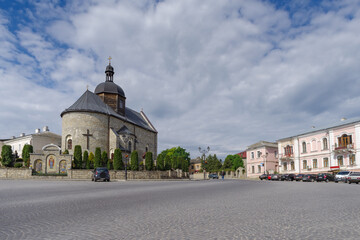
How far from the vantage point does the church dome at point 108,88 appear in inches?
2135

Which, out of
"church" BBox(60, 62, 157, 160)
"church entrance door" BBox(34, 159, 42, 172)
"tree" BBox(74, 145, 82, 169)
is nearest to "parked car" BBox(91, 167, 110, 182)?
"tree" BBox(74, 145, 82, 169)

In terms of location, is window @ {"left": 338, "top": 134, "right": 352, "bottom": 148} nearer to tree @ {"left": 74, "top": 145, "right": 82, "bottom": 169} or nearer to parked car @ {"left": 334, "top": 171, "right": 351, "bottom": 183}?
parked car @ {"left": 334, "top": 171, "right": 351, "bottom": 183}

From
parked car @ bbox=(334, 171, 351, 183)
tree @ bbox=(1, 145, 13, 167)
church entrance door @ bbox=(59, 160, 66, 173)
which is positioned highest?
tree @ bbox=(1, 145, 13, 167)

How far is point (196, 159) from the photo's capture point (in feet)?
417

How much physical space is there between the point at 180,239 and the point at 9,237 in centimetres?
277

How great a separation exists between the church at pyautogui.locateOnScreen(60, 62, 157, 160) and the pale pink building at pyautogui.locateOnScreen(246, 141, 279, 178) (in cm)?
2426

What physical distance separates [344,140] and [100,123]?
3681 centimetres

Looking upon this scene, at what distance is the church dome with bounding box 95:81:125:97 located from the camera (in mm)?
54219

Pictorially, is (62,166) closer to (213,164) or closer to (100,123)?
(100,123)

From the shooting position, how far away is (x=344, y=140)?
42938 mm

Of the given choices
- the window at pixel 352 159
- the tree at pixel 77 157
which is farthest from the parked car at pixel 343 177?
the tree at pixel 77 157

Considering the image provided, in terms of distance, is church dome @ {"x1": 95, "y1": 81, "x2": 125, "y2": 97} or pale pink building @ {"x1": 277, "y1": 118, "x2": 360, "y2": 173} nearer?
pale pink building @ {"x1": 277, "y1": 118, "x2": 360, "y2": 173}

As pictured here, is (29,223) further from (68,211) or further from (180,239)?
(180,239)

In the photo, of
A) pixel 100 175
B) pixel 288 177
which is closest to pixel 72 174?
pixel 100 175
